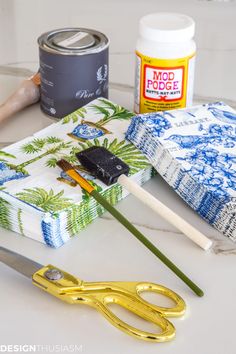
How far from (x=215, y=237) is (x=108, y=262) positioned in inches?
4.8

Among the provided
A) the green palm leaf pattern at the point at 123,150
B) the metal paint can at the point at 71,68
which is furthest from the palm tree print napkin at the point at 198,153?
the metal paint can at the point at 71,68

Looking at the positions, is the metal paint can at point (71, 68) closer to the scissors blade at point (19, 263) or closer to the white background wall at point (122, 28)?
the white background wall at point (122, 28)

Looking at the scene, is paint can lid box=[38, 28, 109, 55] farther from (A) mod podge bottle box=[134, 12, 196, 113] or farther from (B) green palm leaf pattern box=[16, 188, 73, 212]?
(B) green palm leaf pattern box=[16, 188, 73, 212]

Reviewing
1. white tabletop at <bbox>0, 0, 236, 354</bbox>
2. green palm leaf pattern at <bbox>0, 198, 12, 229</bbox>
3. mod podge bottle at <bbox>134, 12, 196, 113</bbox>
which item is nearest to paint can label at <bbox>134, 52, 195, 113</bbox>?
mod podge bottle at <bbox>134, 12, 196, 113</bbox>

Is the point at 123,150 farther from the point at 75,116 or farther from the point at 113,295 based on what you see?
the point at 113,295

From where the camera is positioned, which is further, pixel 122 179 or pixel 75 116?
pixel 75 116

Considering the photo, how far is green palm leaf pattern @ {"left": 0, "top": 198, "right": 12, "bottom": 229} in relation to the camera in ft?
2.51

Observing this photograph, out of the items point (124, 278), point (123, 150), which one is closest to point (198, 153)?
point (123, 150)

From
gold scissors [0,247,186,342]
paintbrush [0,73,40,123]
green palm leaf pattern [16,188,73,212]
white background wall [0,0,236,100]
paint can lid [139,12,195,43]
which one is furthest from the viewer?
white background wall [0,0,236,100]

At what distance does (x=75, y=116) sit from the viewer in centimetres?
93

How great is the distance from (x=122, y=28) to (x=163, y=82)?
1.22 ft

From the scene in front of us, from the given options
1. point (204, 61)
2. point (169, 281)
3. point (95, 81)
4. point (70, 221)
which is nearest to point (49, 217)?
point (70, 221)

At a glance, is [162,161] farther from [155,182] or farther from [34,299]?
[34,299]

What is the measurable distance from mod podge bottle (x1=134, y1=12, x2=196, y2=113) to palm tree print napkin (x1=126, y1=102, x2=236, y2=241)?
0.04 meters
